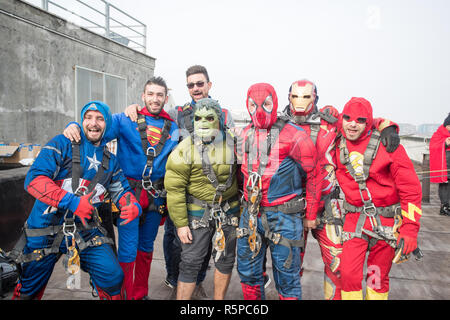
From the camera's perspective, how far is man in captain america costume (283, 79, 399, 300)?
9.84 ft

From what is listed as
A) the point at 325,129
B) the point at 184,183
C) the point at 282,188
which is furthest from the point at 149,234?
the point at 325,129

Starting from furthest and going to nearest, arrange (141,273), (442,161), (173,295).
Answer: (442,161), (173,295), (141,273)

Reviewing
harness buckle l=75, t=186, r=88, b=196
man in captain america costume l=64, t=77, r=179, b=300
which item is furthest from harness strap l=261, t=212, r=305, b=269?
harness buckle l=75, t=186, r=88, b=196

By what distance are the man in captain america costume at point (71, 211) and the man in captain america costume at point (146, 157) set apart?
51cm

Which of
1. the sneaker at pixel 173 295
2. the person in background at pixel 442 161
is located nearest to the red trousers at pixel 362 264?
the sneaker at pixel 173 295

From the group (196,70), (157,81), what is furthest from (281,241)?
(196,70)

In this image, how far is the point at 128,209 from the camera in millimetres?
2957

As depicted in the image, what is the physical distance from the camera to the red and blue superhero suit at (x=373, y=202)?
8.86 ft

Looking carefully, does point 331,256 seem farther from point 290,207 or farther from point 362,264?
point 290,207

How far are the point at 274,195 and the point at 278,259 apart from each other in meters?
0.59

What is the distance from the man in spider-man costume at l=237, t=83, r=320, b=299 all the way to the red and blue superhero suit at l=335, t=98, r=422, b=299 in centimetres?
37

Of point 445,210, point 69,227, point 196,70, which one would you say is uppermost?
point 196,70

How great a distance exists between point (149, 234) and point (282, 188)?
5.75 feet

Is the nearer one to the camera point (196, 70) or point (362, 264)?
point (362, 264)
